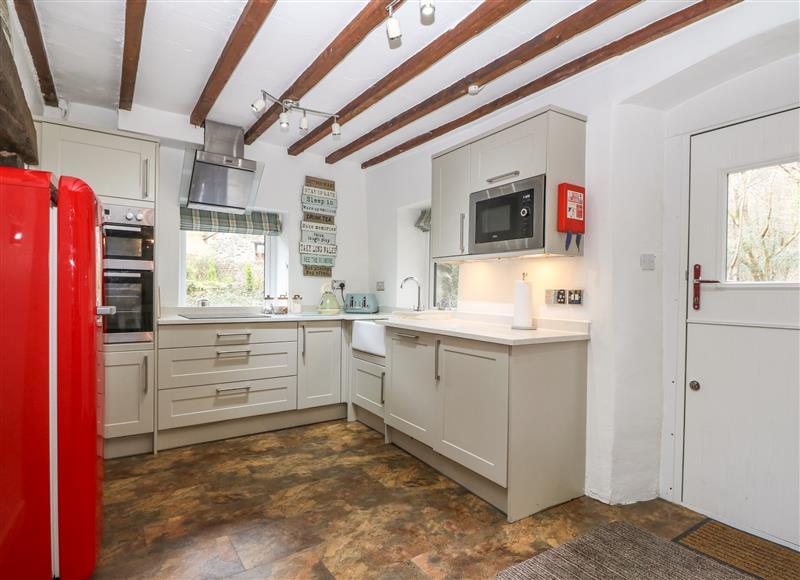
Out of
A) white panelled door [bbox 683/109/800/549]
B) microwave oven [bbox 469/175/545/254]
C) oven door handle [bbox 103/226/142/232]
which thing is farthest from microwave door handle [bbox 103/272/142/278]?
white panelled door [bbox 683/109/800/549]

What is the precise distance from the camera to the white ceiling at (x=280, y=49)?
6.60ft

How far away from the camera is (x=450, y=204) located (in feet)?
9.53

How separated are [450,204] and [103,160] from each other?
7.55 feet

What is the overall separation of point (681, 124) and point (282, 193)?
3.16 metres

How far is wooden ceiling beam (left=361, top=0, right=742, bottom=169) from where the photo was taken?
6.06 feet

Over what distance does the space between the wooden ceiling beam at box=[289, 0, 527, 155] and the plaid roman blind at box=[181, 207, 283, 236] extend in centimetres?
113

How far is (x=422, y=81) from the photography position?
2.69 metres

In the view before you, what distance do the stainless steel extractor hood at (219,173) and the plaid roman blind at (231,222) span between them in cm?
16

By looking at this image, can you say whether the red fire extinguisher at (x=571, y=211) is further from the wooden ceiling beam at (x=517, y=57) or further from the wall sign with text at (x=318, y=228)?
the wall sign with text at (x=318, y=228)

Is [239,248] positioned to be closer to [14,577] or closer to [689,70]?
[14,577]

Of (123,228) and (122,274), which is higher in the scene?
(123,228)

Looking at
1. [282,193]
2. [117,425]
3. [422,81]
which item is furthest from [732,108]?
[117,425]

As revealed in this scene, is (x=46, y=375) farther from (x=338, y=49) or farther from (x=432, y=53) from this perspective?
(x=432, y=53)

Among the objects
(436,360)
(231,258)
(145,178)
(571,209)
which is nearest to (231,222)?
(231,258)
